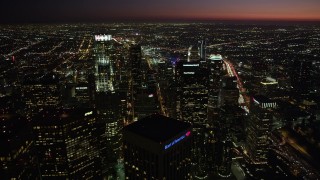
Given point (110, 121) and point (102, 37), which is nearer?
point (110, 121)

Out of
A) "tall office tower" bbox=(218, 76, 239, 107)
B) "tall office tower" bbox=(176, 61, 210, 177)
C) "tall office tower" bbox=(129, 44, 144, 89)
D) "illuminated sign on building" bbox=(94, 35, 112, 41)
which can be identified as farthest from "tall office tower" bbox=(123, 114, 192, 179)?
"tall office tower" bbox=(129, 44, 144, 89)

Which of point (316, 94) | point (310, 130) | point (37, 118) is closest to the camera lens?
point (37, 118)

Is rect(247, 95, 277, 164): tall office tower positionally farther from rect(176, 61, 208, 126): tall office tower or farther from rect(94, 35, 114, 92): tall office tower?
rect(94, 35, 114, 92): tall office tower

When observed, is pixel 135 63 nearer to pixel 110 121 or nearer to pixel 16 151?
pixel 110 121

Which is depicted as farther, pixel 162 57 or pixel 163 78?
pixel 162 57

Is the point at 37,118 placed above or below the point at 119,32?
below

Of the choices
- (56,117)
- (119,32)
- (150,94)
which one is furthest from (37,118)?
(119,32)

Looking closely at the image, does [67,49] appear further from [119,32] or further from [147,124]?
[147,124]

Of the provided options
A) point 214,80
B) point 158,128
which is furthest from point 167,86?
point 158,128
